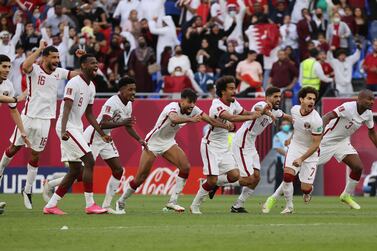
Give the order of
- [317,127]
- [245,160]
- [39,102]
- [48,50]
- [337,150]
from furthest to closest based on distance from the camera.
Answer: [337,150] < [245,160] < [39,102] < [317,127] < [48,50]

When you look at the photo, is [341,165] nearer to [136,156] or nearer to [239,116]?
[136,156]

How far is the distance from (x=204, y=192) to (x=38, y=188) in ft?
41.1

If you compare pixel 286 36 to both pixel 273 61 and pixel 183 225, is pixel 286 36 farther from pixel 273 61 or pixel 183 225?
pixel 183 225

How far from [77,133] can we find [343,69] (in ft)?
45.3

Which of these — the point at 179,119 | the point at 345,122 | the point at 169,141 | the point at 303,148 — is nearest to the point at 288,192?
the point at 303,148

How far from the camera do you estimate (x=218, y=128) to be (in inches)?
883

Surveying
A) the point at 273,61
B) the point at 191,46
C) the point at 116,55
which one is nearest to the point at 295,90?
the point at 273,61

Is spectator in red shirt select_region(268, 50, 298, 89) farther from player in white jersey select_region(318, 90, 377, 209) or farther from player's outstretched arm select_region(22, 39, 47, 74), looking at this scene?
player's outstretched arm select_region(22, 39, 47, 74)

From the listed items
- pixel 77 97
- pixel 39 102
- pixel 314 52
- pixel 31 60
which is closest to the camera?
pixel 31 60

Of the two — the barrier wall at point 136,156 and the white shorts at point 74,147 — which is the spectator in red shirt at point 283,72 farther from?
the white shorts at point 74,147

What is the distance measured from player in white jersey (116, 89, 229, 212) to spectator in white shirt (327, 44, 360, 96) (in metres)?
11.1

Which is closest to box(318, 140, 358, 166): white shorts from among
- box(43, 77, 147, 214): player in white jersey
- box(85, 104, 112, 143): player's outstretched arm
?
box(43, 77, 147, 214): player in white jersey

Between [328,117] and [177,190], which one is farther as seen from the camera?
[328,117]

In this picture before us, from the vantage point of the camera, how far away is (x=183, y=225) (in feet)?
59.6
